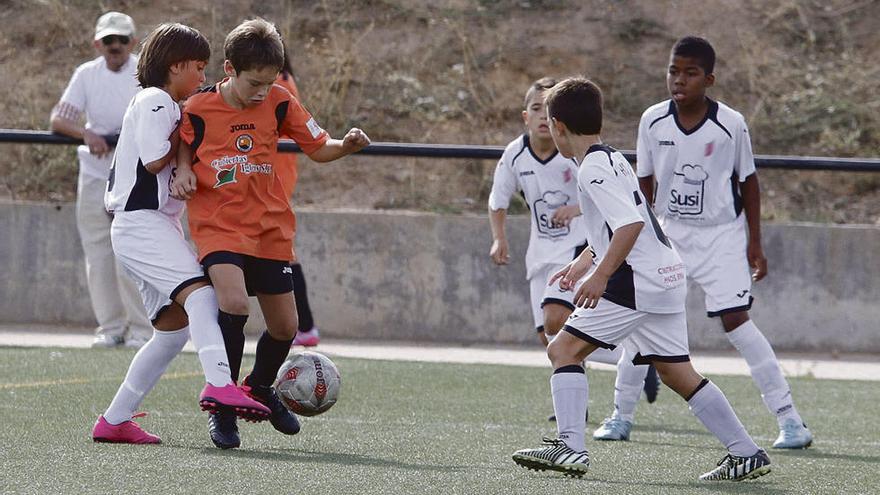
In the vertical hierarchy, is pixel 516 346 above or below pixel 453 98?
below

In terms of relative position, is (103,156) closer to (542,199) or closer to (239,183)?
(542,199)

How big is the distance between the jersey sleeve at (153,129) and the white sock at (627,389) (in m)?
2.24

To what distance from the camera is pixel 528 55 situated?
14.1 m

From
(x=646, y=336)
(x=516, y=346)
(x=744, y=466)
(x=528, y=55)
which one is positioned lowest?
(x=516, y=346)

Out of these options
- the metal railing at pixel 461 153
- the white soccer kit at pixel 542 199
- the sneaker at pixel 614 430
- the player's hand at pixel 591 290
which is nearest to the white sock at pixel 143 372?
the player's hand at pixel 591 290

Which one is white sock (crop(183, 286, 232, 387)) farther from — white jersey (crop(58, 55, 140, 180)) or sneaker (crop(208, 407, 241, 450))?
white jersey (crop(58, 55, 140, 180))

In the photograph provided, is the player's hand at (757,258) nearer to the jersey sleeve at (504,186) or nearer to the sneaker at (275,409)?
the jersey sleeve at (504,186)

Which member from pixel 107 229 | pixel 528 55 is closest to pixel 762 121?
pixel 528 55

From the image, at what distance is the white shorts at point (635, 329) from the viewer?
5.14 meters

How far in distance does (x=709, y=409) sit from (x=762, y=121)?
8.58 metres

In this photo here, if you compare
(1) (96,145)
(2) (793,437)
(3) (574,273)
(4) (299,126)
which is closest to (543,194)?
(2) (793,437)

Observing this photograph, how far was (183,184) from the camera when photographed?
548cm

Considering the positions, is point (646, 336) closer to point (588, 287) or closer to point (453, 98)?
point (588, 287)

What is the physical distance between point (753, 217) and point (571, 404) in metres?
1.96
